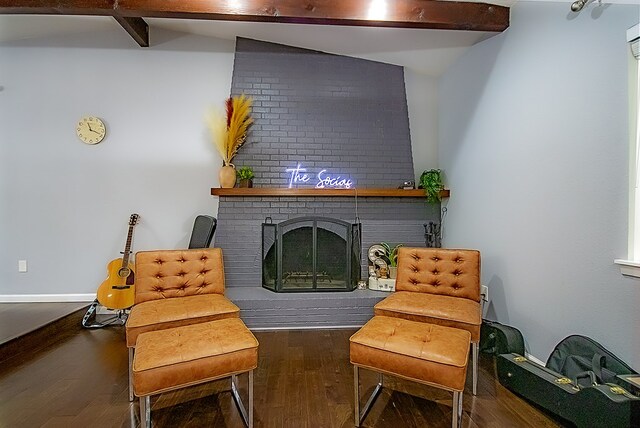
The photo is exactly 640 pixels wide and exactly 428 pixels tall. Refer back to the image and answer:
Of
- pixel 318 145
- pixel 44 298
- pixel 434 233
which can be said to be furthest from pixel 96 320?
pixel 434 233

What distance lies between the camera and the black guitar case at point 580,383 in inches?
59.1

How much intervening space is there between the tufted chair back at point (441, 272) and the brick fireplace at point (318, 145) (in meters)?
1.31

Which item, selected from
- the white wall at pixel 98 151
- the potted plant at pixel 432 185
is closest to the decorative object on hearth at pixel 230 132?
the white wall at pixel 98 151

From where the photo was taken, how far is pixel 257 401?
200 centimetres

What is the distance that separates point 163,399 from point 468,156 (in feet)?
10.0

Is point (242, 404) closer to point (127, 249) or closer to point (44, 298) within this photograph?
point (127, 249)

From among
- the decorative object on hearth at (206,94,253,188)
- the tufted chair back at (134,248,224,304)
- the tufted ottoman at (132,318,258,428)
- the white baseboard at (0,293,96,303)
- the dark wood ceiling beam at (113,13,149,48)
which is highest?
the dark wood ceiling beam at (113,13,149,48)

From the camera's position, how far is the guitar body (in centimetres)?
320

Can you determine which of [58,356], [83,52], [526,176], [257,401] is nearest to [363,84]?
[526,176]

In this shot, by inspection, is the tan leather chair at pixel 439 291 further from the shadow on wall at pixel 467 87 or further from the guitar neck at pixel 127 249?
the guitar neck at pixel 127 249

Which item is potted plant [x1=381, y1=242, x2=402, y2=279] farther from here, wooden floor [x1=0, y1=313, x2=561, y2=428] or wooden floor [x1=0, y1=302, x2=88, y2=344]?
wooden floor [x1=0, y1=302, x2=88, y2=344]

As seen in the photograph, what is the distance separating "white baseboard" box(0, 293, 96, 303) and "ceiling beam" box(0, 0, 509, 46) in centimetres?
258

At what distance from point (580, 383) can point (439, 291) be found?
2.88ft

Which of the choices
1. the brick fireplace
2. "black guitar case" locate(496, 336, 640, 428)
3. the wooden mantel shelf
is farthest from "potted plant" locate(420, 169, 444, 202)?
"black guitar case" locate(496, 336, 640, 428)
